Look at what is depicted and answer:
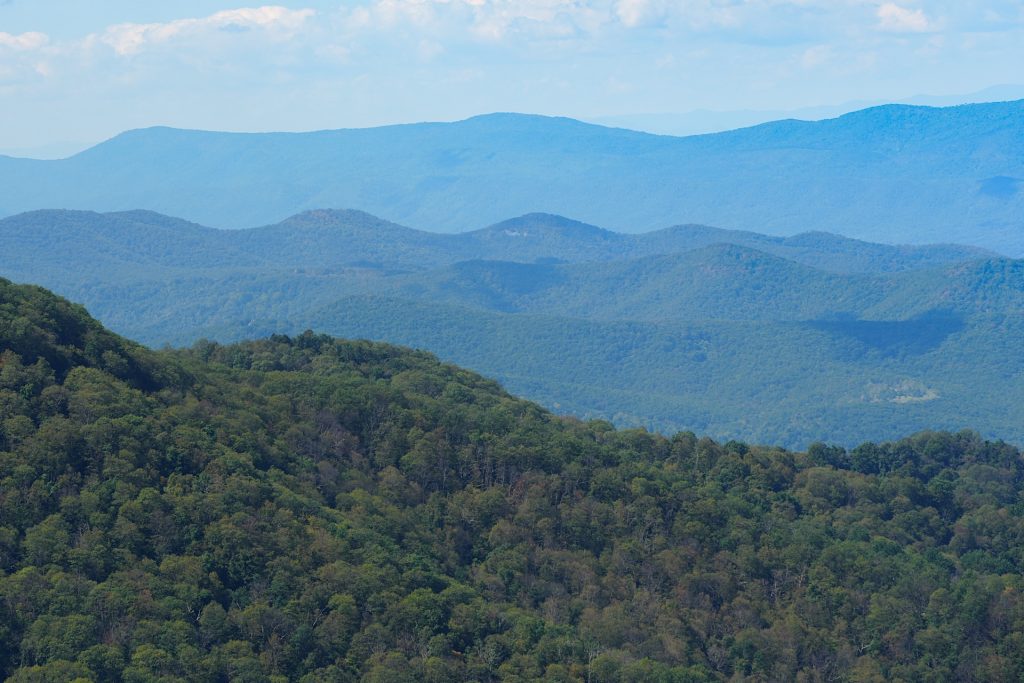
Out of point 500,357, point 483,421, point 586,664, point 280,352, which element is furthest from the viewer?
point 500,357

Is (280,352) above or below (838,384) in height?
above

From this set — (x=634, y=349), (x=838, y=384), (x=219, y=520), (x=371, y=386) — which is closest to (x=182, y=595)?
(x=219, y=520)

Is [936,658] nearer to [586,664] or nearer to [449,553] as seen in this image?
[586,664]

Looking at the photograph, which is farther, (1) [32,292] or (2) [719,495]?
(2) [719,495]

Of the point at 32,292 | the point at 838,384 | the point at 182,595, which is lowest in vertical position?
the point at 838,384

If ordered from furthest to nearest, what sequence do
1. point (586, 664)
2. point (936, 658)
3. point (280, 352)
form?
point (280, 352)
point (936, 658)
point (586, 664)

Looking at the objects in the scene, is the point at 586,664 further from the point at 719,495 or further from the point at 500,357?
the point at 500,357
